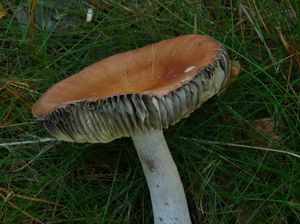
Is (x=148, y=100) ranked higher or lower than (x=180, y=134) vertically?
higher

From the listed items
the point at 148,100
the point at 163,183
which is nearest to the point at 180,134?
the point at 163,183

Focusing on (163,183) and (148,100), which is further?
(163,183)

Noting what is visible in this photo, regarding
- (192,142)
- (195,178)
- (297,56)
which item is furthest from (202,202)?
(297,56)

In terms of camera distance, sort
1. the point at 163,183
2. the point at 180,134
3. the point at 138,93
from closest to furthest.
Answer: the point at 138,93 < the point at 163,183 < the point at 180,134

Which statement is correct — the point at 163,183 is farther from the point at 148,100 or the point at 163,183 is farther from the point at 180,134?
the point at 148,100

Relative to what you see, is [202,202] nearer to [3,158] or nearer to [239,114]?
[239,114]

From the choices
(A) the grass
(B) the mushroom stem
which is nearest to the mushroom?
(B) the mushroom stem

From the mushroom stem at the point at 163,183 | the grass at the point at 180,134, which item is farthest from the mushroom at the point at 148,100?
the grass at the point at 180,134

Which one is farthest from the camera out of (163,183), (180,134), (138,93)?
(180,134)
